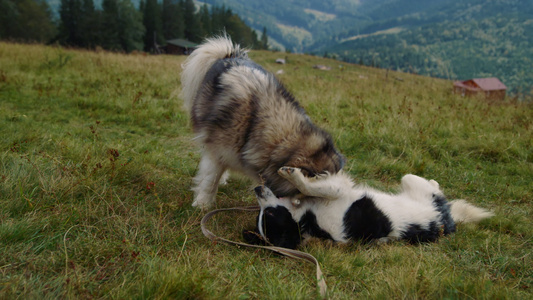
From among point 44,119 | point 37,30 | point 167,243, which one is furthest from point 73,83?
point 37,30

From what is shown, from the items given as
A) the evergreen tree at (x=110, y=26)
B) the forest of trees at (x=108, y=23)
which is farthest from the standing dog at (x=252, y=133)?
the evergreen tree at (x=110, y=26)

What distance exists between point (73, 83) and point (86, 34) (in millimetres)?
47020

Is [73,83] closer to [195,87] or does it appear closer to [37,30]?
[195,87]

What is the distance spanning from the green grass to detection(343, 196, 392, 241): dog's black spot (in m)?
0.13

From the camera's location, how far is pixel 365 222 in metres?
2.83

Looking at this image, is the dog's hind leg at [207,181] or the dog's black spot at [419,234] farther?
the dog's hind leg at [207,181]

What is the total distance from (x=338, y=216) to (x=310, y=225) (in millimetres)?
247

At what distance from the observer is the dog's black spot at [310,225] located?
270 centimetres

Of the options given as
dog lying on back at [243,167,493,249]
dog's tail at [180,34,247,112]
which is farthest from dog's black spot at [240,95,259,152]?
dog's tail at [180,34,247,112]

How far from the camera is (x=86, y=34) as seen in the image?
155 ft

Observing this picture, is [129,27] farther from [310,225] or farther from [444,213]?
[444,213]

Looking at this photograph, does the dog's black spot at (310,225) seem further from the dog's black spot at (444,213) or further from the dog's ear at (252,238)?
the dog's black spot at (444,213)

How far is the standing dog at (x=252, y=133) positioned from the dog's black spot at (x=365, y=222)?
0.40 metres

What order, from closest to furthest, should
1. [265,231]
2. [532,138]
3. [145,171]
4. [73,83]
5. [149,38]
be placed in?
[265,231] → [145,171] → [532,138] → [73,83] → [149,38]
